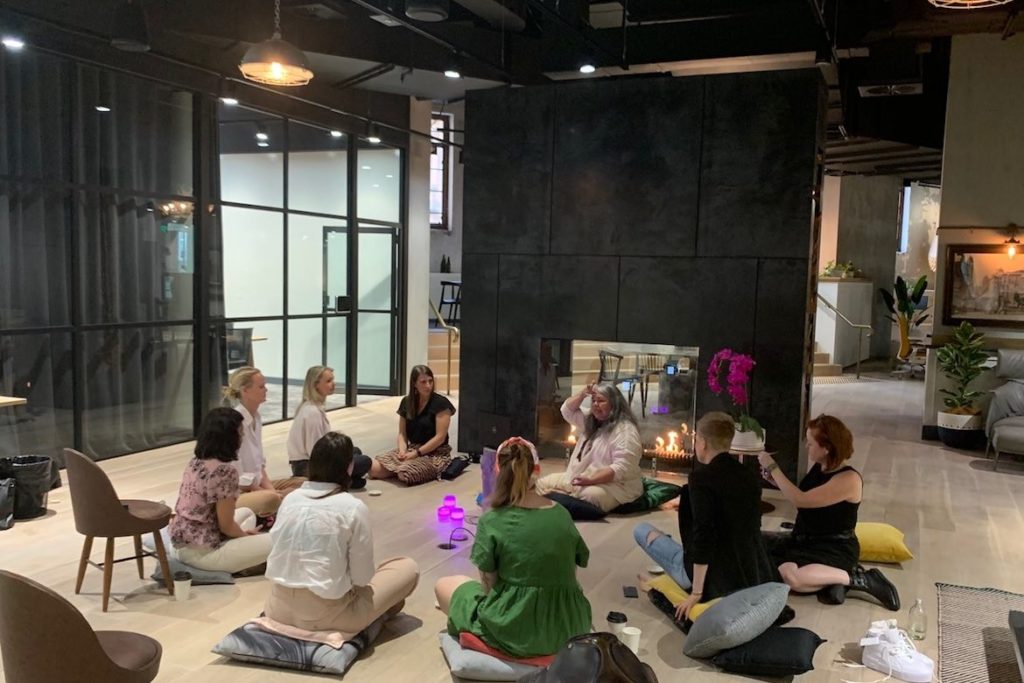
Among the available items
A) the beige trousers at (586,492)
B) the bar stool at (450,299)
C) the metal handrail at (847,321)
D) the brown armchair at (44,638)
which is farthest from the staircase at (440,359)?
the brown armchair at (44,638)

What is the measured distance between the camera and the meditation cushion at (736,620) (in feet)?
11.8

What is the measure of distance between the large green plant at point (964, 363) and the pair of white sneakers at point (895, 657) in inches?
237

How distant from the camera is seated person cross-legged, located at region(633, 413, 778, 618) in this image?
379cm

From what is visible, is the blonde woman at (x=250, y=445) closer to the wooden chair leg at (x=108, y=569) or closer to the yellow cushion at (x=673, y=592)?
the wooden chair leg at (x=108, y=569)

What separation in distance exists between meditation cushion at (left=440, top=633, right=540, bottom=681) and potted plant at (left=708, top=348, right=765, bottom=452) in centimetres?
243

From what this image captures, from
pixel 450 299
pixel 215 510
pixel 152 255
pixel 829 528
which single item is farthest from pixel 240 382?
pixel 450 299

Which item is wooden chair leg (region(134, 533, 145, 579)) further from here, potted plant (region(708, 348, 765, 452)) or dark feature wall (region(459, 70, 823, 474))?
dark feature wall (region(459, 70, 823, 474))

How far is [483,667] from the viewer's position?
3.48 meters

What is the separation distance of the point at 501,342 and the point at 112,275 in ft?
11.9

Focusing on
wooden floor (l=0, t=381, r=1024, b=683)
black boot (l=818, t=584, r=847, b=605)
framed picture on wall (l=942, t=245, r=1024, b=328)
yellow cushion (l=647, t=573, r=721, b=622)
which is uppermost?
framed picture on wall (l=942, t=245, r=1024, b=328)

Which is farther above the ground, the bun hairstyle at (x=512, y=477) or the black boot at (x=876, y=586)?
the bun hairstyle at (x=512, y=477)

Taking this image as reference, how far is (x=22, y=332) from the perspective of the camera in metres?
6.68

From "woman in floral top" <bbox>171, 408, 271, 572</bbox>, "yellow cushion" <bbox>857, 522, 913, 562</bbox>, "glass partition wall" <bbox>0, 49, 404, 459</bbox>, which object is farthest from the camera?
"glass partition wall" <bbox>0, 49, 404, 459</bbox>

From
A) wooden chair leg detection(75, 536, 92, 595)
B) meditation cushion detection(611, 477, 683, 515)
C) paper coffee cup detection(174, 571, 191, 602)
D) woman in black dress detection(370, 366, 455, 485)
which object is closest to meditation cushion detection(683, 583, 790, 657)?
meditation cushion detection(611, 477, 683, 515)
